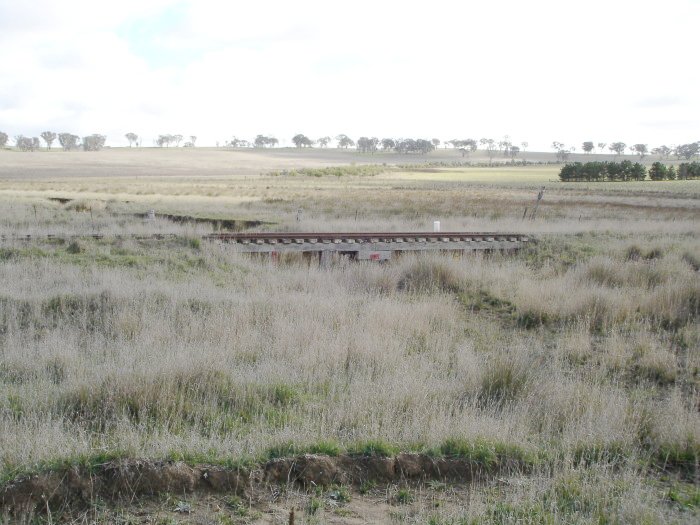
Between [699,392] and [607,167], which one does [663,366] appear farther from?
[607,167]

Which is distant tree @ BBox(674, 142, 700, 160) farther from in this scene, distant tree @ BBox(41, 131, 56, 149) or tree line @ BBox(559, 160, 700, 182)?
distant tree @ BBox(41, 131, 56, 149)

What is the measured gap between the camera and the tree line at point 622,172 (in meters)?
94.1

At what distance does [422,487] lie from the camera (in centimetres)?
472

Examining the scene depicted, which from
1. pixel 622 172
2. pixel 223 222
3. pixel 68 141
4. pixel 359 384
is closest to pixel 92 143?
pixel 68 141

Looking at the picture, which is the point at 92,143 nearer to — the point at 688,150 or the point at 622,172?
the point at 622,172

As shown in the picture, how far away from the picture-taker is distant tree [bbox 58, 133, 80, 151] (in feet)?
574

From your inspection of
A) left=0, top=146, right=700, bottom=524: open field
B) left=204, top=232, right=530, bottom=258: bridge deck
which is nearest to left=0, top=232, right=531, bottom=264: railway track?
left=204, top=232, right=530, bottom=258: bridge deck

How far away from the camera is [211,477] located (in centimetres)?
449

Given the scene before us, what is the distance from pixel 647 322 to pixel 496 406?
16.4ft

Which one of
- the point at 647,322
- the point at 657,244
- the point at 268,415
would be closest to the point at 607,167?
the point at 657,244

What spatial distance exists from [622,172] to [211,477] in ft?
330

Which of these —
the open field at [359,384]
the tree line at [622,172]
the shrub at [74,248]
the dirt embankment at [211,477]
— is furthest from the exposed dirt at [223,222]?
the tree line at [622,172]

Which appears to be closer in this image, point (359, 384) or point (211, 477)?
point (211, 477)

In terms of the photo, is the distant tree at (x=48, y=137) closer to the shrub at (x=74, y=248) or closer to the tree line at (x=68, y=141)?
the tree line at (x=68, y=141)
